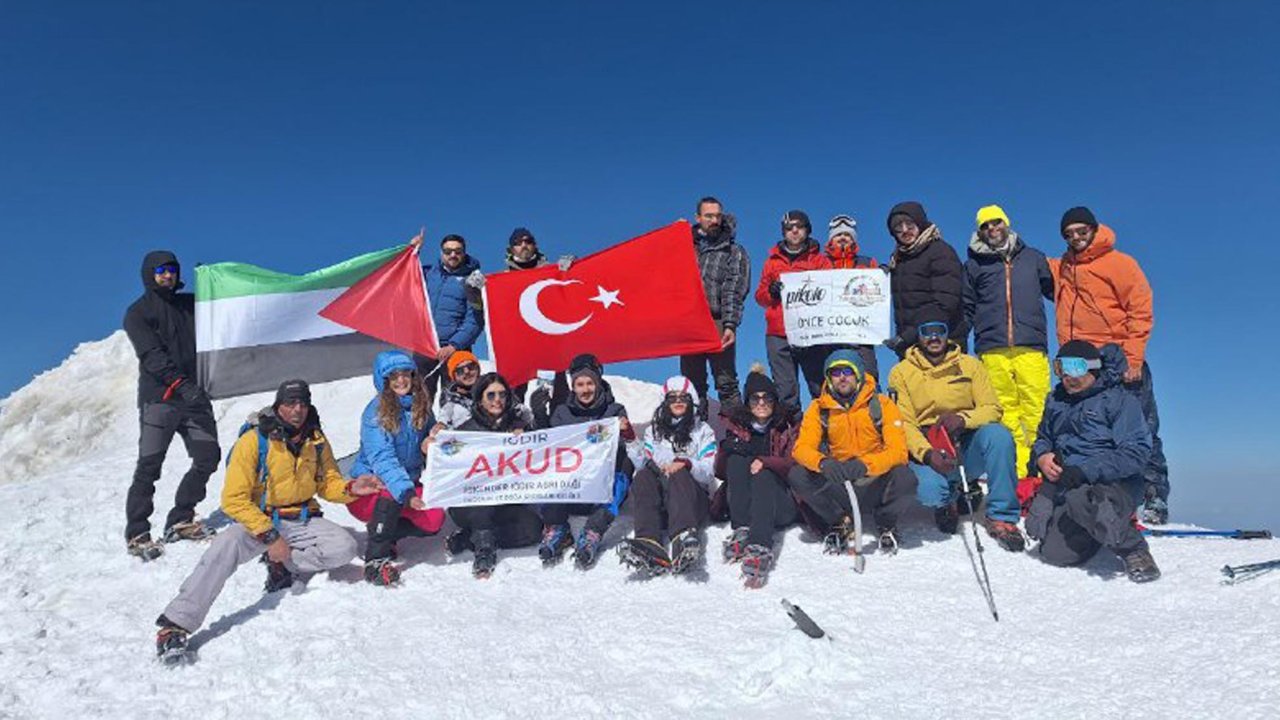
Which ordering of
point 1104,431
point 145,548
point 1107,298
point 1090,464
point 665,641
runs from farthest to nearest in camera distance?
point 1107,298 < point 145,548 < point 1104,431 < point 1090,464 < point 665,641

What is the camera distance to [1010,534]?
22.6 feet

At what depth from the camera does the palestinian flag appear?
28.6 ft

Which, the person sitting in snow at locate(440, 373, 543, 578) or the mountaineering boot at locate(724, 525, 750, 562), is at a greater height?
the person sitting in snow at locate(440, 373, 543, 578)

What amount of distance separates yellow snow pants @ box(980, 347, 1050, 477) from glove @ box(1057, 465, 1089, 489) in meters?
1.60

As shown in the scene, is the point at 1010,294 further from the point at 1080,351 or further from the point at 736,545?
the point at 736,545

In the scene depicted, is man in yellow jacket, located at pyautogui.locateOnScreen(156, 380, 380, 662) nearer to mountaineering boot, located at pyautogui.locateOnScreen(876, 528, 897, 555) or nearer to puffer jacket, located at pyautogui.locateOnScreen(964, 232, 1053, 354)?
mountaineering boot, located at pyautogui.locateOnScreen(876, 528, 897, 555)

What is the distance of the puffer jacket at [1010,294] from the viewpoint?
8.27 meters

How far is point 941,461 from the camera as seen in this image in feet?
22.7

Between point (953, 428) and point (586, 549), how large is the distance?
341cm

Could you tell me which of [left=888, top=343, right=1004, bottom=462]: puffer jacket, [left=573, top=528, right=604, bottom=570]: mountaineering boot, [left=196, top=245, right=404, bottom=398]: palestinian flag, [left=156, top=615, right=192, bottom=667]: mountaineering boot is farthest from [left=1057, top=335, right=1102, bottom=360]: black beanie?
[left=196, top=245, right=404, bottom=398]: palestinian flag

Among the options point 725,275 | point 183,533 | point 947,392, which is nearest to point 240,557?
point 183,533

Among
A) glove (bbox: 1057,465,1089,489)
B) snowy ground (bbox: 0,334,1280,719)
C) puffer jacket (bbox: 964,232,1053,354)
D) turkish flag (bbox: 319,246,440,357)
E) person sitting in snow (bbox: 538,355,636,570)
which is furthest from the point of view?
turkish flag (bbox: 319,246,440,357)

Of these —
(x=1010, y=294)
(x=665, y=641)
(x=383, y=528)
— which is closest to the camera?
(x=665, y=641)

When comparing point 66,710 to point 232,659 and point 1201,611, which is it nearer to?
point 232,659
